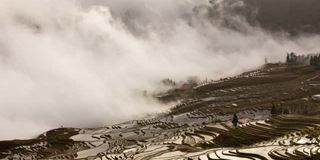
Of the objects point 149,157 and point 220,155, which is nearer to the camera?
point 220,155

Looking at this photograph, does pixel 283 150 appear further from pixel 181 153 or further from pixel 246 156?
pixel 181 153

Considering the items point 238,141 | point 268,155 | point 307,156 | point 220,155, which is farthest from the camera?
point 238,141

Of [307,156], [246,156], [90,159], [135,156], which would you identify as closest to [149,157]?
[135,156]

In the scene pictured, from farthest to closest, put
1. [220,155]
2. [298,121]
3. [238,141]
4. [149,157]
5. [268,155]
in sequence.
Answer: [298,121] → [238,141] → [149,157] → [220,155] → [268,155]

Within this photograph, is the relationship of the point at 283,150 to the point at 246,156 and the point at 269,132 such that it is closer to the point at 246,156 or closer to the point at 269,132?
the point at 246,156

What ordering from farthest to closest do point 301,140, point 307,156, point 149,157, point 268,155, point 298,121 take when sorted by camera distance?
point 298,121 < point 149,157 < point 301,140 < point 268,155 < point 307,156

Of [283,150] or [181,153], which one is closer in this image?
[283,150]

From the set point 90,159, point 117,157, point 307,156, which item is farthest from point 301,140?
point 90,159

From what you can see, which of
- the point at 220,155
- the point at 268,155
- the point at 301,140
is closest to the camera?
the point at 268,155
